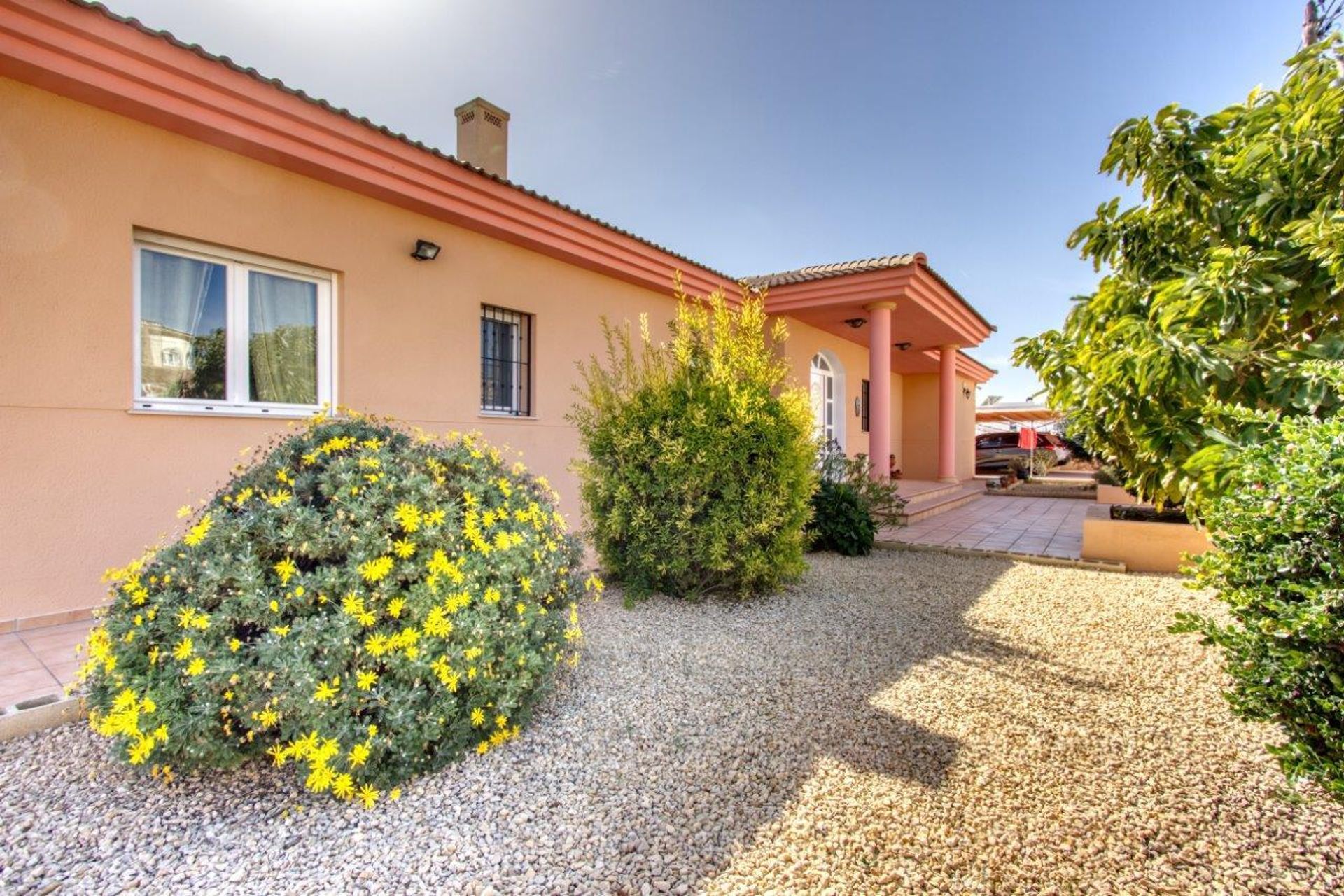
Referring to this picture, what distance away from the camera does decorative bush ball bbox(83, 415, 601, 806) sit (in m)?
2.16

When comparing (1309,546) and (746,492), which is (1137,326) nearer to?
(1309,546)

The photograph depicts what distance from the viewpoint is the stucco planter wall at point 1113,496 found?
11430mm

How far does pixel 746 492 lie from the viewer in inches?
190

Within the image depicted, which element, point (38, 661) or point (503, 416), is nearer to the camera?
point (38, 661)

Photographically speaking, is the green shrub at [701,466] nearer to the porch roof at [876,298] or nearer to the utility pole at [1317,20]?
the porch roof at [876,298]

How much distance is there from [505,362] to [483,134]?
347cm

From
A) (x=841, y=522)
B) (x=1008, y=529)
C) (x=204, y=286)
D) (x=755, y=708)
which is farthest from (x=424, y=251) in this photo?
(x=1008, y=529)

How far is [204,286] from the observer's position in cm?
468

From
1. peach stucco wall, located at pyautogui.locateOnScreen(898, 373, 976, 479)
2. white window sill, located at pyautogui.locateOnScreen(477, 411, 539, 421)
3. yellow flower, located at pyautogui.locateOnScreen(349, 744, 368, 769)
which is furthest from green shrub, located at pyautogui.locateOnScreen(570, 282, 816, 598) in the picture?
peach stucco wall, located at pyautogui.locateOnScreen(898, 373, 976, 479)

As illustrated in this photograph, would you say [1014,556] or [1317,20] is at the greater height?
[1317,20]

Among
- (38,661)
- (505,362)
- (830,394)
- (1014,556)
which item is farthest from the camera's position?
(830,394)

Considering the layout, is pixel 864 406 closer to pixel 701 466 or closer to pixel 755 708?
pixel 701 466

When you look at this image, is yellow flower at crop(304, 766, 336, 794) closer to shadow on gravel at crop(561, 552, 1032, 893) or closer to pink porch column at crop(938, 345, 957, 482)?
shadow on gravel at crop(561, 552, 1032, 893)

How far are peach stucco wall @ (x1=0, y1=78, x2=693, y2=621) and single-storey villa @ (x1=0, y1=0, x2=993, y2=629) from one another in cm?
1
